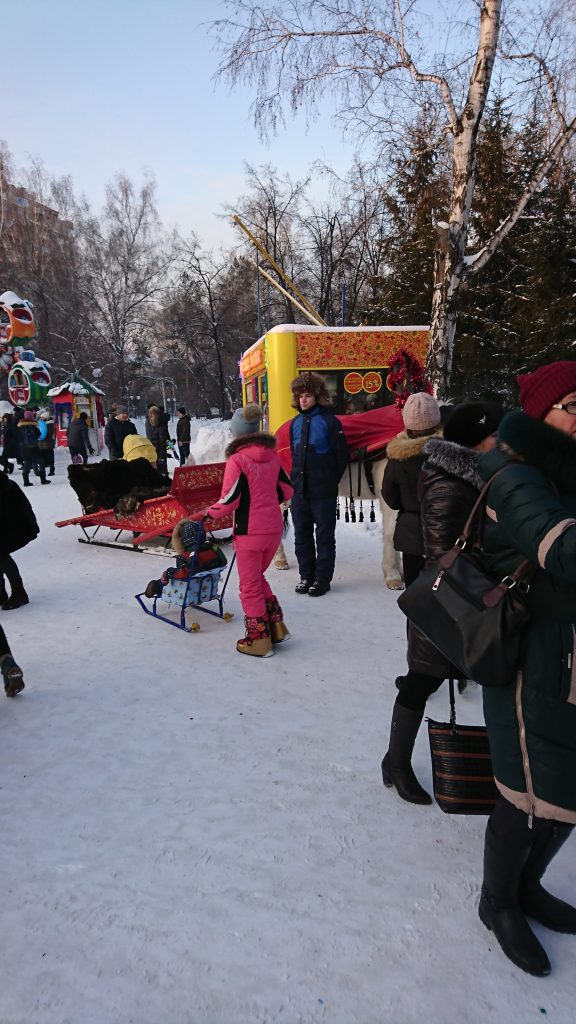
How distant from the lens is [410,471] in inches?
159

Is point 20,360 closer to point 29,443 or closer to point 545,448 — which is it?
point 29,443

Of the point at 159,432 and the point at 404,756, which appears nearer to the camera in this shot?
the point at 404,756

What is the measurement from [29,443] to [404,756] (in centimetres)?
1285

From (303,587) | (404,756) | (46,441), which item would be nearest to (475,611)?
(404,756)

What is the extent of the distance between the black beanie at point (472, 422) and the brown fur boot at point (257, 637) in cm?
215

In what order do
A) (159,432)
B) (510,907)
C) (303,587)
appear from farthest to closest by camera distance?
(159,432) → (303,587) → (510,907)

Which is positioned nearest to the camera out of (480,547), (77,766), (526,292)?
(480,547)

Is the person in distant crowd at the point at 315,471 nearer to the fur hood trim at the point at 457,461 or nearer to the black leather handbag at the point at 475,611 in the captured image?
the fur hood trim at the point at 457,461

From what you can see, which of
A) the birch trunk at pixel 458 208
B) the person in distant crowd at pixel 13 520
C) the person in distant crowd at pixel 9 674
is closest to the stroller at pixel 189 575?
the person in distant crowd at pixel 13 520

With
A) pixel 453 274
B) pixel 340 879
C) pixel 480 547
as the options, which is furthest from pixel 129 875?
pixel 453 274

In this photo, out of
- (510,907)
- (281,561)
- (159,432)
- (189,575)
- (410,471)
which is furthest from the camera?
(159,432)

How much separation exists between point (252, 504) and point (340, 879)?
7.69ft

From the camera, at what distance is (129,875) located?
224cm

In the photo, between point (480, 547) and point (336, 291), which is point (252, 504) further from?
point (336, 291)
